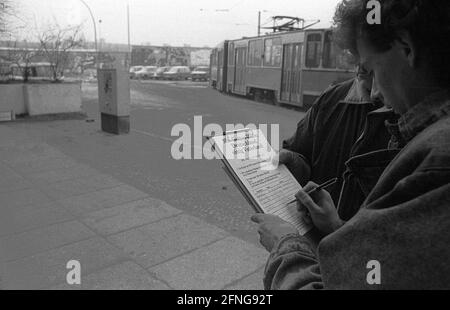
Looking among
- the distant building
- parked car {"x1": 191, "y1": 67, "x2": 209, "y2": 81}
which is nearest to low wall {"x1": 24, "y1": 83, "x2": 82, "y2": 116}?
parked car {"x1": 191, "y1": 67, "x2": 209, "y2": 81}

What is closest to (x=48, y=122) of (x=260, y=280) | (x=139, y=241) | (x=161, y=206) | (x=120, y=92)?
(x=120, y=92)

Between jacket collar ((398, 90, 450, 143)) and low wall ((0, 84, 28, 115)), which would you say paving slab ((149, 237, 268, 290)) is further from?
low wall ((0, 84, 28, 115))

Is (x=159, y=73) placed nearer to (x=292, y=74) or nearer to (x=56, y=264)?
(x=292, y=74)

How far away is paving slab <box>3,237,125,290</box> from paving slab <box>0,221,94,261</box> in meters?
0.11

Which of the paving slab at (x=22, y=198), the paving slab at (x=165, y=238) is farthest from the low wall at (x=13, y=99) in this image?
the paving slab at (x=165, y=238)

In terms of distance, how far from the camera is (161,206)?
4.90 m

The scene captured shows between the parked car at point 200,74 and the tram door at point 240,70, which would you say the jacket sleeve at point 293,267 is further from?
the parked car at point 200,74

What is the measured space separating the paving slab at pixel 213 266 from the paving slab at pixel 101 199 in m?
1.59

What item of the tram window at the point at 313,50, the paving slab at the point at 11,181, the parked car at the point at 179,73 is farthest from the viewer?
Answer: the parked car at the point at 179,73

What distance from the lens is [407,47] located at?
0.99 meters

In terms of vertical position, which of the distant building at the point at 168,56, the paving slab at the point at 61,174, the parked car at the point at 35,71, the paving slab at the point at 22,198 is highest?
the distant building at the point at 168,56

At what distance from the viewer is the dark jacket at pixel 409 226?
816 millimetres

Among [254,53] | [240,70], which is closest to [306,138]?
[254,53]

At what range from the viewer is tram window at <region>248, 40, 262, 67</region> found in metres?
18.6
